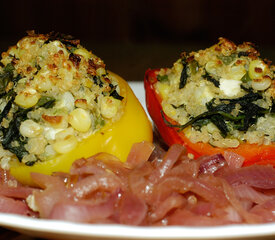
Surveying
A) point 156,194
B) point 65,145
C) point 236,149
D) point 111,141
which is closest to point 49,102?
point 65,145

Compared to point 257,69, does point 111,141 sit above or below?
below

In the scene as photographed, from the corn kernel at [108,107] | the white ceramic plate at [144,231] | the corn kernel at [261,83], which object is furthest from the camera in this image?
the corn kernel at [261,83]

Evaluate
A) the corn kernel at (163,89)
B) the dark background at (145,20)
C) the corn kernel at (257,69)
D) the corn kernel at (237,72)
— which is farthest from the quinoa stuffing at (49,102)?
the dark background at (145,20)

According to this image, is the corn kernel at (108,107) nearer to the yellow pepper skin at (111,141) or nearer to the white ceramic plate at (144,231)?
the yellow pepper skin at (111,141)

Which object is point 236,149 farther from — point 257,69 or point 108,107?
point 108,107

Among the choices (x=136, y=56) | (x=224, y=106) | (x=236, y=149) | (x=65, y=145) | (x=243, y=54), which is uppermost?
(x=243, y=54)

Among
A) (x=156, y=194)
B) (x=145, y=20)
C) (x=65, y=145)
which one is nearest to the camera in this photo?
(x=156, y=194)

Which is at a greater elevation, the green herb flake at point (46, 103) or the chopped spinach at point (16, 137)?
the green herb flake at point (46, 103)

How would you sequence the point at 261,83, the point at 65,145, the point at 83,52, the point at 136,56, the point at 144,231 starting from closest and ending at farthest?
the point at 144,231 < the point at 65,145 < the point at 261,83 < the point at 83,52 < the point at 136,56

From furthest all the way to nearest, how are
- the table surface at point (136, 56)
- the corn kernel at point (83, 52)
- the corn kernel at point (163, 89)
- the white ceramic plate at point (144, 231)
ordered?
the table surface at point (136, 56) → the corn kernel at point (163, 89) → the corn kernel at point (83, 52) → the white ceramic plate at point (144, 231)
